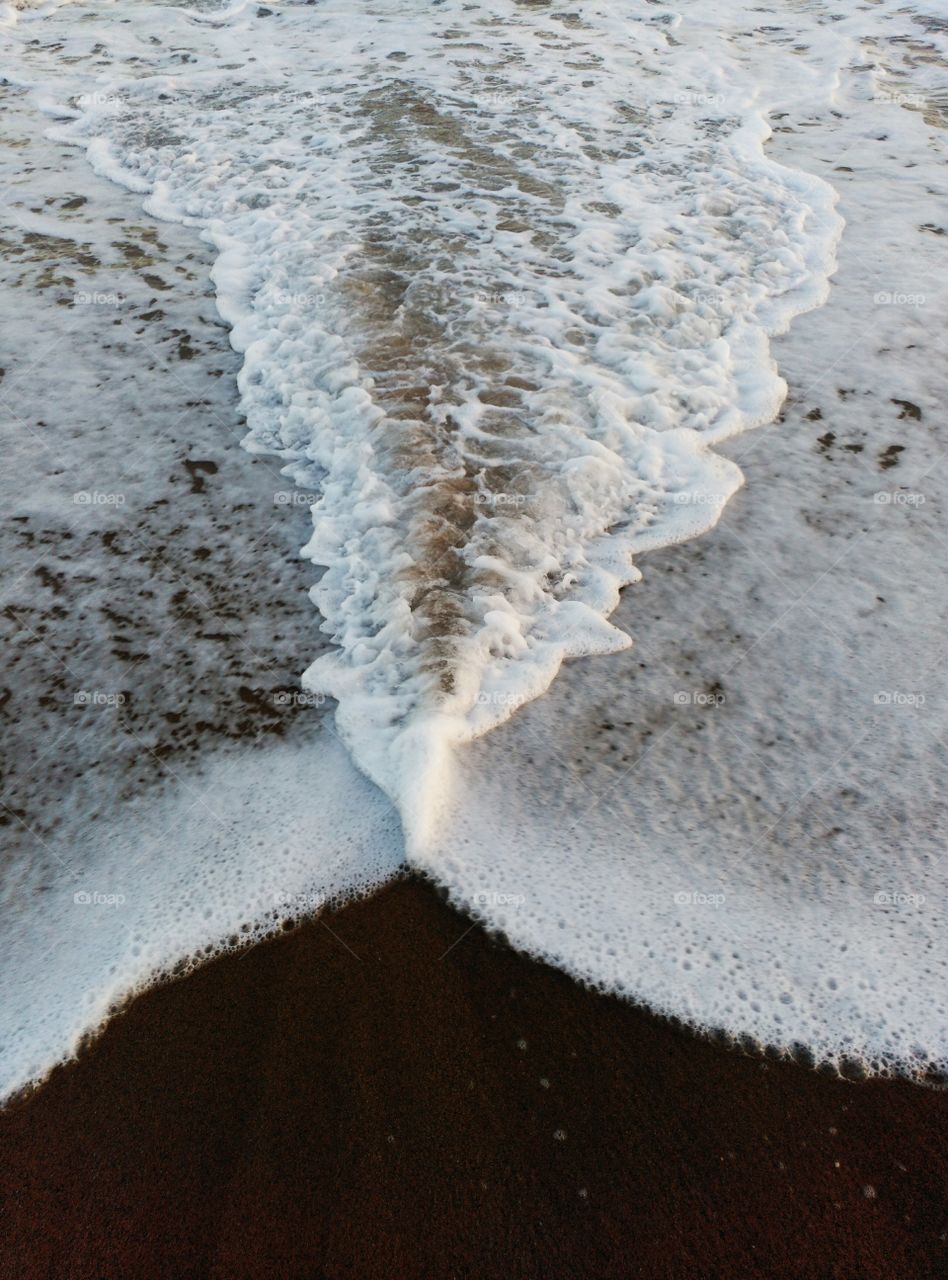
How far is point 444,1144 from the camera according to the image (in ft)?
7.50

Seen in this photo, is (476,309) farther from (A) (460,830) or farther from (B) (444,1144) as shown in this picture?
(B) (444,1144)

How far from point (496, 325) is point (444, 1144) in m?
5.16

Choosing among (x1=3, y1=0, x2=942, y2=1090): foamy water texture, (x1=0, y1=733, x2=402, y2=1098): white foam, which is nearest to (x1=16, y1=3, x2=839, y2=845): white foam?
(x1=3, y1=0, x2=942, y2=1090): foamy water texture

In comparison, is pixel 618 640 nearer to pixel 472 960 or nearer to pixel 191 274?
pixel 472 960

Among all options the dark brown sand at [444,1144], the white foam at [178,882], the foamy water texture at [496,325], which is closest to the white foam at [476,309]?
the foamy water texture at [496,325]

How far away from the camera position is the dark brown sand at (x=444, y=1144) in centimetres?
212

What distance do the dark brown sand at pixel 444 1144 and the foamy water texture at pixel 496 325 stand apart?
0.23 metres

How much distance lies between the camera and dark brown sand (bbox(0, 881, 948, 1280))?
83.5 inches

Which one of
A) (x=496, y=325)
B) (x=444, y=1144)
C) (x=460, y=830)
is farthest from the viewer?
(x=496, y=325)

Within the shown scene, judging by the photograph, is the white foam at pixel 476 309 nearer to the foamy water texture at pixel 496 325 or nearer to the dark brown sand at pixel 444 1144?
the foamy water texture at pixel 496 325

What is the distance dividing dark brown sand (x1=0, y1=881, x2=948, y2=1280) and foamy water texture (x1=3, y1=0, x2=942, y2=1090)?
0.23 meters

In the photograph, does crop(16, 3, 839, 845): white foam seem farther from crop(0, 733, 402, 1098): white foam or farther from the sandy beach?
crop(0, 733, 402, 1098): white foam

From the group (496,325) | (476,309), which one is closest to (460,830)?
(496,325)

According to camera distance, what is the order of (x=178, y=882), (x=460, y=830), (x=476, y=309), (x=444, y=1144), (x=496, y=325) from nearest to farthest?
(x=444, y=1144) → (x=178, y=882) → (x=460, y=830) → (x=496, y=325) → (x=476, y=309)
